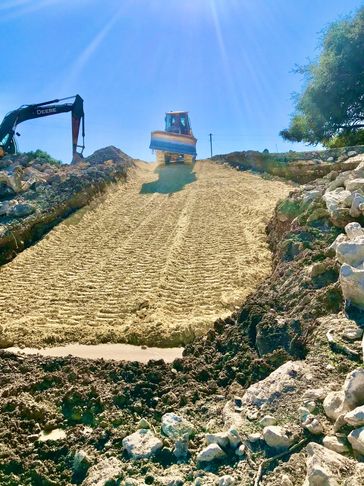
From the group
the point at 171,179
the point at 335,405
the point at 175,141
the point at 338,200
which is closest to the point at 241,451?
the point at 335,405

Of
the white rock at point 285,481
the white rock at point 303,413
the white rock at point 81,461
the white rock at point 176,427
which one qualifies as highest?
the white rock at point 303,413

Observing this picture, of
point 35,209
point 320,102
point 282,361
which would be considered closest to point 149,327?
point 282,361

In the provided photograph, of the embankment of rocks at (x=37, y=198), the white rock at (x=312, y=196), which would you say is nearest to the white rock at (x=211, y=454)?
the white rock at (x=312, y=196)

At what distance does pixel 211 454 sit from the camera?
8.54 feet

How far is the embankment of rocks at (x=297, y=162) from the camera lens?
56.4 ft

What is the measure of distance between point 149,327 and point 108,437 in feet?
8.47

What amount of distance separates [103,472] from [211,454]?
729 millimetres

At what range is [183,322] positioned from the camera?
18.9 feet

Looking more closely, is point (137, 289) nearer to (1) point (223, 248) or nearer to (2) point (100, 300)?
(2) point (100, 300)

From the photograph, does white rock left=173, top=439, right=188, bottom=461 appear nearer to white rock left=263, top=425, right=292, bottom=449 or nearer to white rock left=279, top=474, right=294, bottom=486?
white rock left=263, top=425, right=292, bottom=449

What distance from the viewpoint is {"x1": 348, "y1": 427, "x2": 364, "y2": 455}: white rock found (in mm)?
2123

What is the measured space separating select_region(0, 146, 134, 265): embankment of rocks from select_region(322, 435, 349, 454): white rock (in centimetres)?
795

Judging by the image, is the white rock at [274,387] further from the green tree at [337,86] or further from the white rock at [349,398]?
the green tree at [337,86]

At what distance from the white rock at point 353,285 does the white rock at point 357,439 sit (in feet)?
4.78
